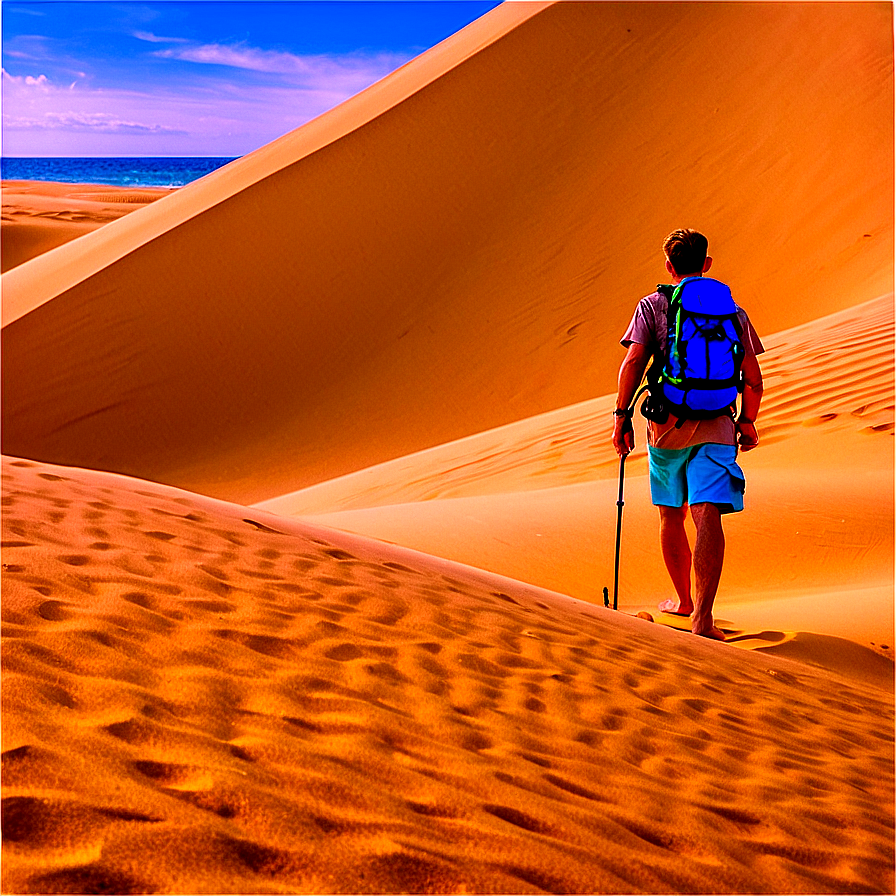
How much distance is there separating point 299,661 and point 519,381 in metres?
11.3

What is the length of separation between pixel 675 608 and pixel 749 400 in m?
1.27

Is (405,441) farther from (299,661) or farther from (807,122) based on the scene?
(299,661)

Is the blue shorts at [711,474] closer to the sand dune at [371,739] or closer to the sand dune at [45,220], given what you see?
the sand dune at [371,739]

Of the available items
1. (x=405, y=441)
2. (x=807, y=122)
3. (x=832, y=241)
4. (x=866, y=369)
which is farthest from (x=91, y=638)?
(x=807, y=122)

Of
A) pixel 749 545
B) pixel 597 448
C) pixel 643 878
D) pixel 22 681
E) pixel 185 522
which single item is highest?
pixel 597 448

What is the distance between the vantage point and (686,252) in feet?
15.0

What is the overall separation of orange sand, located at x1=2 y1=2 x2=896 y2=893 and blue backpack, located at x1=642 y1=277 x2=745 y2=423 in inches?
42.8

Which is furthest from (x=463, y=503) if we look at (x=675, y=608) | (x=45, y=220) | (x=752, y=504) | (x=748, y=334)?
(x=45, y=220)

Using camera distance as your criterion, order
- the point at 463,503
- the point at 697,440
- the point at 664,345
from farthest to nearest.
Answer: the point at 463,503, the point at 697,440, the point at 664,345

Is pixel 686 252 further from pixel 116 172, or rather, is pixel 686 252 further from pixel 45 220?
pixel 116 172

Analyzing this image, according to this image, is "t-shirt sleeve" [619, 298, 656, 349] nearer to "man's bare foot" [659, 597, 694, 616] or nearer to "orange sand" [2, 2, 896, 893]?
"orange sand" [2, 2, 896, 893]

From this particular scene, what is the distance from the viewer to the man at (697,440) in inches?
182

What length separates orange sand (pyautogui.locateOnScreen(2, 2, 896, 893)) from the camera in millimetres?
2180

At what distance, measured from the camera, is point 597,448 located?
9570mm
